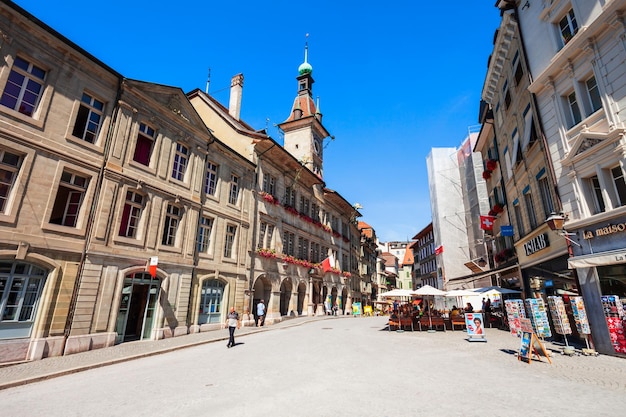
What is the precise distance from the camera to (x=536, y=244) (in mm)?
14922

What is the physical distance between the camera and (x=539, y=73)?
13641 mm

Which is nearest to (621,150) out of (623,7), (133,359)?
(623,7)

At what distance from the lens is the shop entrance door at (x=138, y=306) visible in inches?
541

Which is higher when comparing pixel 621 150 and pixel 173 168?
pixel 173 168

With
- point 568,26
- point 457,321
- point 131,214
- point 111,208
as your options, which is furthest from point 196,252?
point 568,26

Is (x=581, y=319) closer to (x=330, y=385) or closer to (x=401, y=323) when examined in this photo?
(x=330, y=385)

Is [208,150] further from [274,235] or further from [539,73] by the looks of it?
[539,73]

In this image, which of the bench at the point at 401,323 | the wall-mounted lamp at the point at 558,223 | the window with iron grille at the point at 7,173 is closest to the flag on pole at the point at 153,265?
the window with iron grille at the point at 7,173

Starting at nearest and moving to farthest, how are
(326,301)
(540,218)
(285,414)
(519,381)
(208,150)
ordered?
(285,414)
(519,381)
(540,218)
(208,150)
(326,301)

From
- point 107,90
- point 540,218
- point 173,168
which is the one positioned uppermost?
point 107,90

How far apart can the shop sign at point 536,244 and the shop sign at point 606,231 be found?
277 cm

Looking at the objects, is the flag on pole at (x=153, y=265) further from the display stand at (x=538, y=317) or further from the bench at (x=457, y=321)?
the bench at (x=457, y=321)

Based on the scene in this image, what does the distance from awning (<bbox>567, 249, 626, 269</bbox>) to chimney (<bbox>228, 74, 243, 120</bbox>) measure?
24.2 meters

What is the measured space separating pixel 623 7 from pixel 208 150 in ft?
61.7
